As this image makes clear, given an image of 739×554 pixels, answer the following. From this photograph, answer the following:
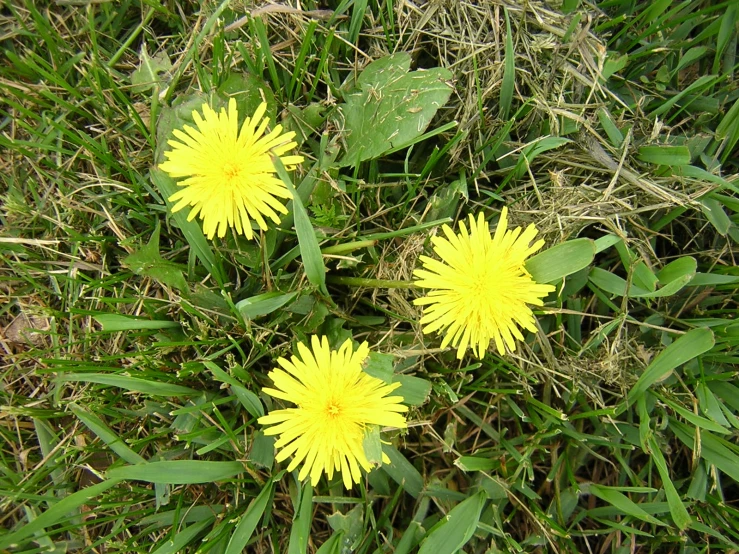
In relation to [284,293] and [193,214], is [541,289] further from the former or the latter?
[193,214]

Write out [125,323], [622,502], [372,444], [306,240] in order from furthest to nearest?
[622,502] < [125,323] < [306,240] < [372,444]

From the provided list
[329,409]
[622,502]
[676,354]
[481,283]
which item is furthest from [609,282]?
[329,409]

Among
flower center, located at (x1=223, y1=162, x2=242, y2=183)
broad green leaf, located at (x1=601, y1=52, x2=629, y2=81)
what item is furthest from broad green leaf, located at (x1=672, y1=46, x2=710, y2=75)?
flower center, located at (x1=223, y1=162, x2=242, y2=183)

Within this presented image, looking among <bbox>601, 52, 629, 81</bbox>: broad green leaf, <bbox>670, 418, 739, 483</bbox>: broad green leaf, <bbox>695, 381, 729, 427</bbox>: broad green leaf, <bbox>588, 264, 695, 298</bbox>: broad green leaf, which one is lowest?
<bbox>670, 418, 739, 483</bbox>: broad green leaf

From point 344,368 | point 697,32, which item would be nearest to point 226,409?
point 344,368

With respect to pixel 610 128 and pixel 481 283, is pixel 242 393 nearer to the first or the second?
pixel 481 283

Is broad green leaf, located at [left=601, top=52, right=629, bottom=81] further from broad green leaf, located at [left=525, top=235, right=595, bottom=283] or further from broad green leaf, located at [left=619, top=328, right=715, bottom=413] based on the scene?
broad green leaf, located at [left=619, top=328, right=715, bottom=413]
